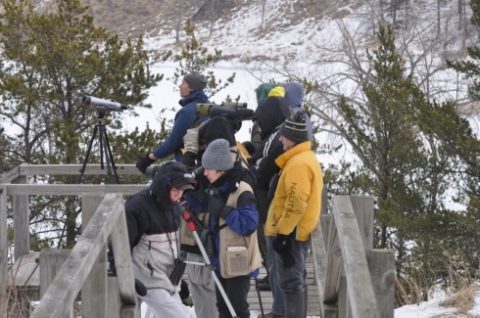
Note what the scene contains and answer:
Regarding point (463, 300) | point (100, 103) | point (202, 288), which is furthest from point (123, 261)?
point (100, 103)

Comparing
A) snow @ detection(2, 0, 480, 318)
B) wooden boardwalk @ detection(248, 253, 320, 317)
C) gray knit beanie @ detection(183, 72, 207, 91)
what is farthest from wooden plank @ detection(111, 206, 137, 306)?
snow @ detection(2, 0, 480, 318)

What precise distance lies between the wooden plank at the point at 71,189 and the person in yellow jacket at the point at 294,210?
2.36m

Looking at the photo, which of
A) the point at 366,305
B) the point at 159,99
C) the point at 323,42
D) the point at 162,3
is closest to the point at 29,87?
the point at 366,305

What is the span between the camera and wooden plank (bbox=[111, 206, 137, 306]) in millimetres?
3852

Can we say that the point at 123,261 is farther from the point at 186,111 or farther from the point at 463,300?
the point at 463,300

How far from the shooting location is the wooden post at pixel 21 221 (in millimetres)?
7855

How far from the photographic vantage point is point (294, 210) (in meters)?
4.41

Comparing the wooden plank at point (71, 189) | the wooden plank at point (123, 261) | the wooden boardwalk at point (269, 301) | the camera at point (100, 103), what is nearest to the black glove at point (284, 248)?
the wooden plank at point (123, 261)

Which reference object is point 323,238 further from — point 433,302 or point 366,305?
point 366,305

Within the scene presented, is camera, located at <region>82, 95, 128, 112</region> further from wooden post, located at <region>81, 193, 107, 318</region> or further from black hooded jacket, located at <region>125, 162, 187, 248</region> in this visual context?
wooden post, located at <region>81, 193, 107, 318</region>

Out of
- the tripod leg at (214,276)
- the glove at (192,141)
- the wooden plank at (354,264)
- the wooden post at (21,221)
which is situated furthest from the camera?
the wooden post at (21,221)

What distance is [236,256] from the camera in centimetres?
443

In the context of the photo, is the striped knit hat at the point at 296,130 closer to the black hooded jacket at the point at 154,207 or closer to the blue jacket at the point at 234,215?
the blue jacket at the point at 234,215

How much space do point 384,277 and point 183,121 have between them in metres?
3.45
